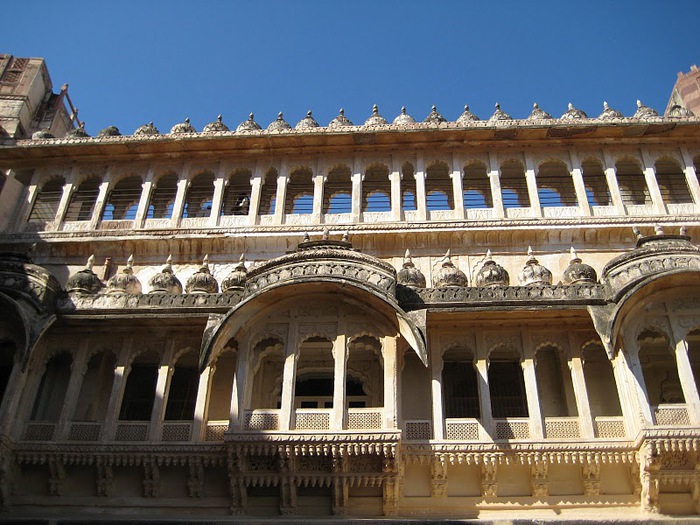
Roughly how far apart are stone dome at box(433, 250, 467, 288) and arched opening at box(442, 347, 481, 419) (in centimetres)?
136

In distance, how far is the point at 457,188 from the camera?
18750 millimetres

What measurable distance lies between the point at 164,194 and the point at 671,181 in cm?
1312

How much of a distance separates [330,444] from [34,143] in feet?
39.3

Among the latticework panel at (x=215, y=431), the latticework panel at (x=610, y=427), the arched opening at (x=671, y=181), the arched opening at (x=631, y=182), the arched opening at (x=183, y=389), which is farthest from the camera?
the arched opening at (x=631, y=182)

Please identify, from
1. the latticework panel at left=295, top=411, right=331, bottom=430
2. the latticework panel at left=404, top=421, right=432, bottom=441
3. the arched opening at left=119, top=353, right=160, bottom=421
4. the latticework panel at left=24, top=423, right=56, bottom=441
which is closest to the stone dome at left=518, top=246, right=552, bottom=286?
the latticework panel at left=404, top=421, right=432, bottom=441

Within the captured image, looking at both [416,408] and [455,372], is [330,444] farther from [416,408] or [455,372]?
[455,372]

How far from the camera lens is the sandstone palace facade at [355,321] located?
45.2ft

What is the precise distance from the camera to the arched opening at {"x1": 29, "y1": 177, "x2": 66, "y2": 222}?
66.3ft

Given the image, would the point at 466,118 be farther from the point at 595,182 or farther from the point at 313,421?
the point at 313,421

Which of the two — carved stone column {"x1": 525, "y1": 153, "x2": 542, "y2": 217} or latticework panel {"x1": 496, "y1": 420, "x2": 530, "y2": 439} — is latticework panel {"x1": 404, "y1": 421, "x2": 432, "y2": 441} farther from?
carved stone column {"x1": 525, "y1": 153, "x2": 542, "y2": 217}

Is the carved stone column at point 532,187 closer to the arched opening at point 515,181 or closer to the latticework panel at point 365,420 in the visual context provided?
the arched opening at point 515,181

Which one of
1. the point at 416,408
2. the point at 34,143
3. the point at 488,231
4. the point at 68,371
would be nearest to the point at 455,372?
the point at 416,408

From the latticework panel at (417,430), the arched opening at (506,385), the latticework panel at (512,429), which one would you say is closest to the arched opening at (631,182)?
the arched opening at (506,385)

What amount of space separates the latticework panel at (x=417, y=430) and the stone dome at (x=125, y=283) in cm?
646
